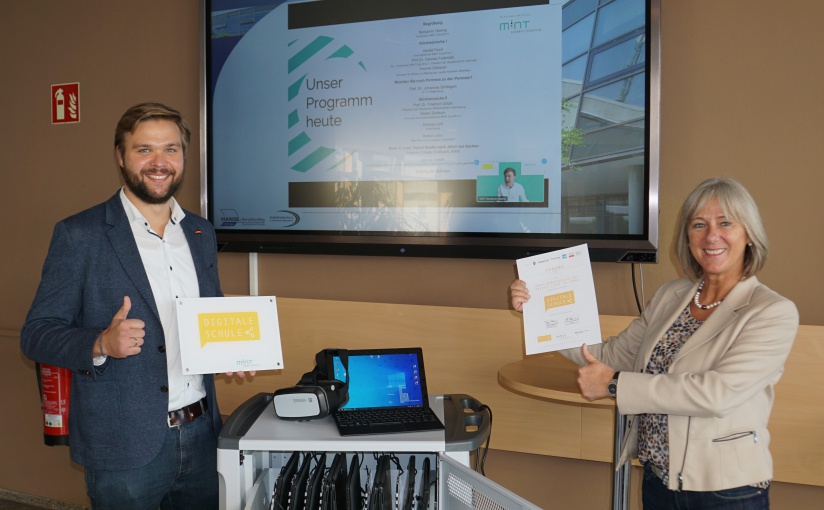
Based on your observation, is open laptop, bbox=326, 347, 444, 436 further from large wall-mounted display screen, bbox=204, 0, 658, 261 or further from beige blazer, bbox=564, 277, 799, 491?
large wall-mounted display screen, bbox=204, 0, 658, 261

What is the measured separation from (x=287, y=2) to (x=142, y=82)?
93 cm

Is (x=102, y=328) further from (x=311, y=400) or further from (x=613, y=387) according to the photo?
(x=613, y=387)

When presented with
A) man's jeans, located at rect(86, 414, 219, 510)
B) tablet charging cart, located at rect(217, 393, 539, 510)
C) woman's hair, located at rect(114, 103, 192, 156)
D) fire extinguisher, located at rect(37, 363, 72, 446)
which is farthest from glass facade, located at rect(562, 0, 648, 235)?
fire extinguisher, located at rect(37, 363, 72, 446)

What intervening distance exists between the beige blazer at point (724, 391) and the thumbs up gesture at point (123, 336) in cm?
123

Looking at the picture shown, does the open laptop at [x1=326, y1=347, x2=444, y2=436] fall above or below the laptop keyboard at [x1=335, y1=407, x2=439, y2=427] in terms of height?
above

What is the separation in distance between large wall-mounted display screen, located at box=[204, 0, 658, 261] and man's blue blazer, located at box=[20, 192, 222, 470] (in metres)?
1.30

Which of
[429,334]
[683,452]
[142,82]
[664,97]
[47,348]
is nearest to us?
[683,452]

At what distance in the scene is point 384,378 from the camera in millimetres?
2152

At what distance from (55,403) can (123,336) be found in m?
0.68

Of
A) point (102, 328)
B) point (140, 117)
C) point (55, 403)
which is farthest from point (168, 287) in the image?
point (55, 403)

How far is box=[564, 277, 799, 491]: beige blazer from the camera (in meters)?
1.71

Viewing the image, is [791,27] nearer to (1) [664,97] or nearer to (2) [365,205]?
(1) [664,97]

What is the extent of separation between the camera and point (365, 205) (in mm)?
3172

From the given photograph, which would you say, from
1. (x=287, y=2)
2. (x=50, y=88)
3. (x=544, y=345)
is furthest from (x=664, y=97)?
(x=50, y=88)
